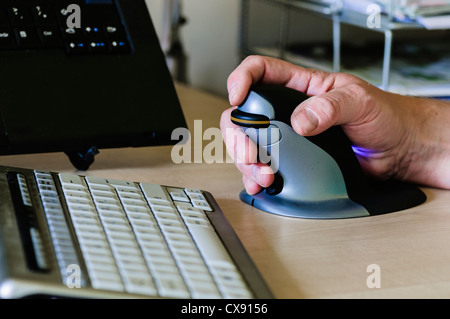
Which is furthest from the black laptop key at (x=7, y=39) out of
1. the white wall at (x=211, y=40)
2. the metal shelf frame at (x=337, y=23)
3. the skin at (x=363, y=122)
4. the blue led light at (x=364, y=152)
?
the white wall at (x=211, y=40)

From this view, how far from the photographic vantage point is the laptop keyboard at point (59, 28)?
693 millimetres

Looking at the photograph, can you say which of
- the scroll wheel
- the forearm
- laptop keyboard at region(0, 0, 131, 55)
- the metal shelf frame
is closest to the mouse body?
the scroll wheel

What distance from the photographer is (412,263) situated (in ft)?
1.64

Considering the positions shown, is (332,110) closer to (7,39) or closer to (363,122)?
(363,122)

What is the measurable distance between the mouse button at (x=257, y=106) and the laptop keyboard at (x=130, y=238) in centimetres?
9

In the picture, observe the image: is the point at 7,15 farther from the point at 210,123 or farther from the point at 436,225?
the point at 436,225

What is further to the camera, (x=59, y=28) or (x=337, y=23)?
(x=337, y=23)

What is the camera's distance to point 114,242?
0.44 m

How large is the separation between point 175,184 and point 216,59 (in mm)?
1021

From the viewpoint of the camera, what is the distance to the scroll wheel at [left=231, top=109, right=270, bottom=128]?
1.90 ft

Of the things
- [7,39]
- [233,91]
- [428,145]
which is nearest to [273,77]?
[233,91]

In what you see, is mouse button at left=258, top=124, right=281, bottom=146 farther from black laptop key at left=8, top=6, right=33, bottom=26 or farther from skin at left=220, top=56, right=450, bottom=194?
black laptop key at left=8, top=6, right=33, bottom=26

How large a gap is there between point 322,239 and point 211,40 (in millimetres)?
1148
